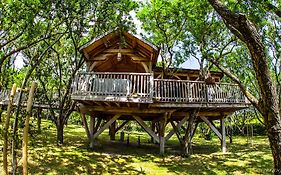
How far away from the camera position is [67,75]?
20.7m

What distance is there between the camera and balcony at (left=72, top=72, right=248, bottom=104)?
555 inches

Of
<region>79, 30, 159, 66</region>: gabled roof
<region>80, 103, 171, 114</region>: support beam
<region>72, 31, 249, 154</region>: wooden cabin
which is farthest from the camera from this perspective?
<region>79, 30, 159, 66</region>: gabled roof

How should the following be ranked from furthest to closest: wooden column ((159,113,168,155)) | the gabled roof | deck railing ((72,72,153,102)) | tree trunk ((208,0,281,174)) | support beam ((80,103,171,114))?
wooden column ((159,113,168,155)) < the gabled roof < support beam ((80,103,171,114)) < deck railing ((72,72,153,102)) < tree trunk ((208,0,281,174))

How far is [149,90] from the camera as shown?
1453cm

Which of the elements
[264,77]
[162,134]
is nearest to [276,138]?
[264,77]

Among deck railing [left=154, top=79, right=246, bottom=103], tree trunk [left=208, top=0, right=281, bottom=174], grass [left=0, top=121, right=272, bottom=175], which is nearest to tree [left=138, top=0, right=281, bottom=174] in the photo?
tree trunk [left=208, top=0, right=281, bottom=174]

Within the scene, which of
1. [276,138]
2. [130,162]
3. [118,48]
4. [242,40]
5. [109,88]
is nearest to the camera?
[276,138]

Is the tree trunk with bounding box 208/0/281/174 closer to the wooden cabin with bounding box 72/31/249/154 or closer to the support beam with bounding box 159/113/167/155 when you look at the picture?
the wooden cabin with bounding box 72/31/249/154

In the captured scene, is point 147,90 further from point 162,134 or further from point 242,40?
point 242,40

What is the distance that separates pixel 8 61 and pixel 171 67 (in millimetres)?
12514

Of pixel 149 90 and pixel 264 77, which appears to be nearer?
pixel 264 77

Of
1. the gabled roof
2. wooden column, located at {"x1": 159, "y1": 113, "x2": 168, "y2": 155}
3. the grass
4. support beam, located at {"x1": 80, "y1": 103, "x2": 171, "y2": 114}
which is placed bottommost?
the grass

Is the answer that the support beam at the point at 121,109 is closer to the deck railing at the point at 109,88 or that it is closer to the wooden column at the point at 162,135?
the wooden column at the point at 162,135

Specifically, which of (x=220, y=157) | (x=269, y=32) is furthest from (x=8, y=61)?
(x=269, y=32)
